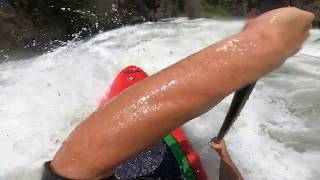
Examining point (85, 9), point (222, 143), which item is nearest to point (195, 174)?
point (222, 143)

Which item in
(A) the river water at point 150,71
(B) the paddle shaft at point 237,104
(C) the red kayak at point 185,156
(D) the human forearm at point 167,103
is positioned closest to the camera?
(D) the human forearm at point 167,103

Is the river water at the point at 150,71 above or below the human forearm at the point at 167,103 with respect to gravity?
below

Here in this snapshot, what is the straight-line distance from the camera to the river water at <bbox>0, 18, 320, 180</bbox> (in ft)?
11.1

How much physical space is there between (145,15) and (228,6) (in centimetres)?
205

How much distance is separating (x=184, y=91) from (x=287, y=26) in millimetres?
244

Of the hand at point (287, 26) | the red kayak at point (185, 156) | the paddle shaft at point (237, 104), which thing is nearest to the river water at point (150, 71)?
the red kayak at point (185, 156)

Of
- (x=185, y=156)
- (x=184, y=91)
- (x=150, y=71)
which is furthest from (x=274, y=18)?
(x=150, y=71)

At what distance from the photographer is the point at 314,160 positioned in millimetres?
3385

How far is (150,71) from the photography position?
19.3 ft

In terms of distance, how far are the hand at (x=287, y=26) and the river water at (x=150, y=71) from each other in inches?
61.7

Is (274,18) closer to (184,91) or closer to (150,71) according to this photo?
(184,91)

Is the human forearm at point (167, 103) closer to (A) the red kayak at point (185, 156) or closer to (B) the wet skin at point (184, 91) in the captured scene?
(B) the wet skin at point (184, 91)

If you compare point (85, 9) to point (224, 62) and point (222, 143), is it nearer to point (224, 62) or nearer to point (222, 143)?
point (222, 143)

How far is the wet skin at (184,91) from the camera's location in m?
0.93
